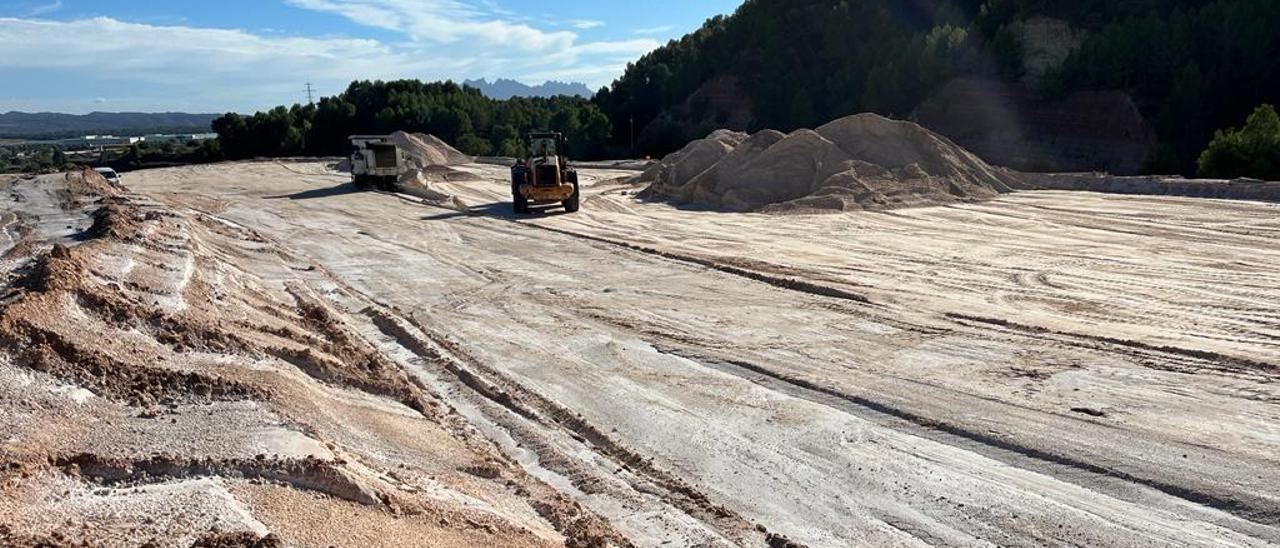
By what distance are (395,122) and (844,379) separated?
67.7 meters

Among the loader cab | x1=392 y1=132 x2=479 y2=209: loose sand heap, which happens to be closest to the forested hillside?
x1=392 y1=132 x2=479 y2=209: loose sand heap

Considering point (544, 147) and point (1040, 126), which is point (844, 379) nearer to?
point (544, 147)

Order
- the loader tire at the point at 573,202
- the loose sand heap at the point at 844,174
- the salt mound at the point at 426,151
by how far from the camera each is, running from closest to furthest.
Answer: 1. the loose sand heap at the point at 844,174
2. the loader tire at the point at 573,202
3. the salt mound at the point at 426,151

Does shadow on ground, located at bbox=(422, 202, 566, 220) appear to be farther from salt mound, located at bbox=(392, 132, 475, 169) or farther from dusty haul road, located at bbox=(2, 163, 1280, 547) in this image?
salt mound, located at bbox=(392, 132, 475, 169)

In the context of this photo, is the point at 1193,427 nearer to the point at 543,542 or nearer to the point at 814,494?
the point at 814,494

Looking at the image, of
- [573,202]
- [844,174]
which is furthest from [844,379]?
[844,174]

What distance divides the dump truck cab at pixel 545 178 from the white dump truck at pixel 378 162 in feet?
30.5

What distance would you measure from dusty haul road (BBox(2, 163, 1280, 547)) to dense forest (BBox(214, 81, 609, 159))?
167ft

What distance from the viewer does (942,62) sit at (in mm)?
50188

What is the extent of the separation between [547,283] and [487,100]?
2660 inches

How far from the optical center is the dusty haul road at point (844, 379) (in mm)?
6094

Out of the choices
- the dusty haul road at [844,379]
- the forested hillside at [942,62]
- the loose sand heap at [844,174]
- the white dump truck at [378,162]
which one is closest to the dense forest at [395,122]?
the forested hillside at [942,62]

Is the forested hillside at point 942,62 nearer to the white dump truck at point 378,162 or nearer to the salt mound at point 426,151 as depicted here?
the salt mound at point 426,151

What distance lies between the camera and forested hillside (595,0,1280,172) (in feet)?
133
